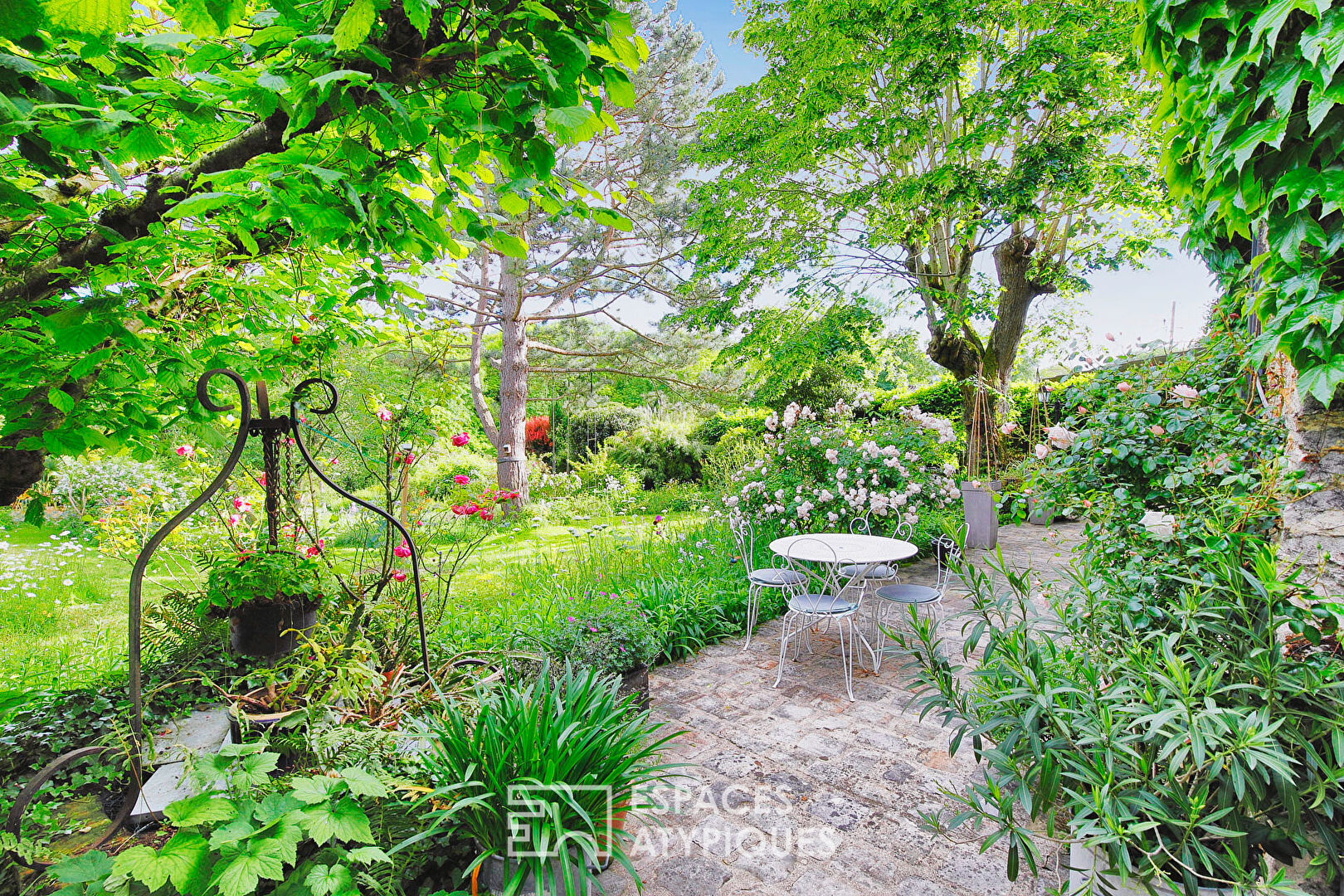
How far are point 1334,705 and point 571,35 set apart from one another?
2.25 meters

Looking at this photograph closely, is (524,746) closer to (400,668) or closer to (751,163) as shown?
(400,668)

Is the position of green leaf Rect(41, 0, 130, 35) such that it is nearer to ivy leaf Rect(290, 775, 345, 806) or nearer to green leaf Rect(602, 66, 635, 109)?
green leaf Rect(602, 66, 635, 109)

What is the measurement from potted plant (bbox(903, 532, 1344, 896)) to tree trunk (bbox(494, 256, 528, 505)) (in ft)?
29.7

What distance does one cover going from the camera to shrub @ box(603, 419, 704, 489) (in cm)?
1180

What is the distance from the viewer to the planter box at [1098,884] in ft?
4.12

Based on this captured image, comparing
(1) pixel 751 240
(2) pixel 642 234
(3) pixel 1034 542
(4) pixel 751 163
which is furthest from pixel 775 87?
(3) pixel 1034 542

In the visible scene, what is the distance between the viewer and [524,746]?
5.52 feet

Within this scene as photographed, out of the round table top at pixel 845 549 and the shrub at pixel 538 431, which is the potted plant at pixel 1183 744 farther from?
the shrub at pixel 538 431

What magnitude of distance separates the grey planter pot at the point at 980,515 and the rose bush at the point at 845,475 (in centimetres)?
95

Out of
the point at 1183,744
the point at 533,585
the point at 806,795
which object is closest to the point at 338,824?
the point at 806,795

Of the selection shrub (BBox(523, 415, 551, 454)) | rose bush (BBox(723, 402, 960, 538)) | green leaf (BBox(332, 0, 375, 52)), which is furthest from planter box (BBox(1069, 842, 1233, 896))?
shrub (BBox(523, 415, 551, 454))

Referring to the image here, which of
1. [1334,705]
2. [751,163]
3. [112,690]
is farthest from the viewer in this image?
[751,163]

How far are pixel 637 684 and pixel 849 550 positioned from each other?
5.28 ft

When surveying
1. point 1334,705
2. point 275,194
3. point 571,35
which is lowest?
point 1334,705
